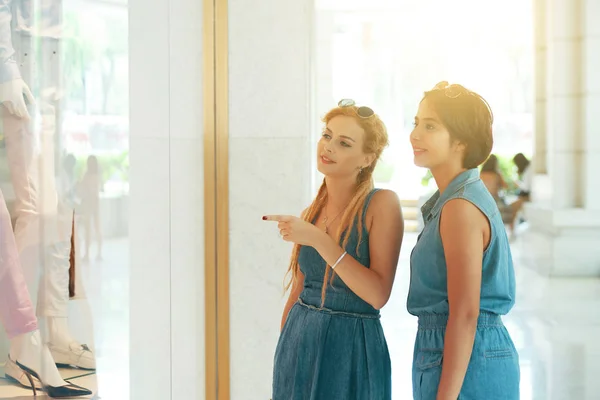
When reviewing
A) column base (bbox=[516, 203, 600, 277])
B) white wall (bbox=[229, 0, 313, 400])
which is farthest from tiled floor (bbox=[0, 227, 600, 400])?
white wall (bbox=[229, 0, 313, 400])

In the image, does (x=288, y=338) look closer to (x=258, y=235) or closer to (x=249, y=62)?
(x=258, y=235)

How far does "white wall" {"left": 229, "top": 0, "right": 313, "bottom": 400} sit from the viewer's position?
11.0ft

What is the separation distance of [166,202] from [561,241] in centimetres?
206

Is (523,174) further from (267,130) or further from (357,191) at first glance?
(357,191)

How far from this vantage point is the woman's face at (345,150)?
7.13 ft

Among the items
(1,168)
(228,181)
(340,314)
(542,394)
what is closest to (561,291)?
(542,394)

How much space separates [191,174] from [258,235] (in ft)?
1.49

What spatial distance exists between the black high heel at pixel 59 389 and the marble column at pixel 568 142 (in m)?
2.50

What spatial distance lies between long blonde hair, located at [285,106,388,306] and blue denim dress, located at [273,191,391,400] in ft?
0.07

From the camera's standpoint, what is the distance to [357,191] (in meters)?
2.16

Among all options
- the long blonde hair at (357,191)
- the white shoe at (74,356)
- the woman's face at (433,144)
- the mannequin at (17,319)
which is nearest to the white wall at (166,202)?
the white shoe at (74,356)

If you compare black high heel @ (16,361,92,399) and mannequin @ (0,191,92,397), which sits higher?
mannequin @ (0,191,92,397)

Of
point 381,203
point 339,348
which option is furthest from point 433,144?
point 339,348

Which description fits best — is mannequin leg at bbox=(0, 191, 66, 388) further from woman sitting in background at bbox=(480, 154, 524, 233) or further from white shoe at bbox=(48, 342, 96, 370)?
woman sitting in background at bbox=(480, 154, 524, 233)
